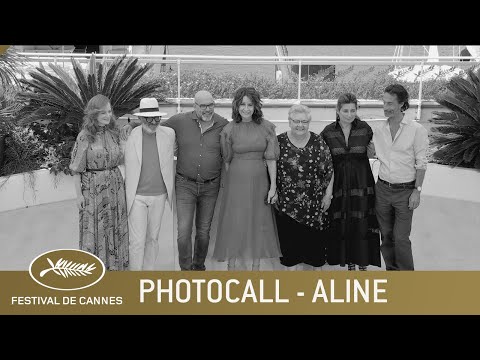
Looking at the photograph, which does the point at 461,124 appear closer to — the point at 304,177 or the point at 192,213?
the point at 304,177

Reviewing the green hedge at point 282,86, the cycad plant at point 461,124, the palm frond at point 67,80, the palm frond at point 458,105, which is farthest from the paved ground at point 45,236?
the green hedge at point 282,86

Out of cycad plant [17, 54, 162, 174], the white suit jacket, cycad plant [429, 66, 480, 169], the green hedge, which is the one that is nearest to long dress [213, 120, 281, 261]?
the white suit jacket

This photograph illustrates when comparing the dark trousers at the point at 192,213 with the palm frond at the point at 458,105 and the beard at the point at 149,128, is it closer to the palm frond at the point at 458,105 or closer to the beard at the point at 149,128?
the beard at the point at 149,128

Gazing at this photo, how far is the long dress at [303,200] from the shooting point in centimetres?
502

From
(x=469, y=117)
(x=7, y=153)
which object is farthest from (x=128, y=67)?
(x=469, y=117)

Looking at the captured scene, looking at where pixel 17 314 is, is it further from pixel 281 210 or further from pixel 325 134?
pixel 325 134

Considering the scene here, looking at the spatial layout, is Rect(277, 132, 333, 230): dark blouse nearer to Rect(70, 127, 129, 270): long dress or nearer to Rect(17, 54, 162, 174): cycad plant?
Rect(70, 127, 129, 270): long dress

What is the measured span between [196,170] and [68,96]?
7.29ft

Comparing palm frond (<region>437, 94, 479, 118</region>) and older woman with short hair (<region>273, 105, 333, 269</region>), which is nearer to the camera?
older woman with short hair (<region>273, 105, 333, 269</region>)

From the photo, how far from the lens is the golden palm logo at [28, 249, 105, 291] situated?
4.74 metres

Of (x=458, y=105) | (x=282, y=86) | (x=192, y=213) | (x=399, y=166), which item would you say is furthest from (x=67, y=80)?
(x=458, y=105)

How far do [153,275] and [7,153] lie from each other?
2771 mm

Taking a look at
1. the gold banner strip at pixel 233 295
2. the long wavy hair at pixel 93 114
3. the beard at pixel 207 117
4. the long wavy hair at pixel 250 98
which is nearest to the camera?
the gold banner strip at pixel 233 295

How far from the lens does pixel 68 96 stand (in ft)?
22.3
